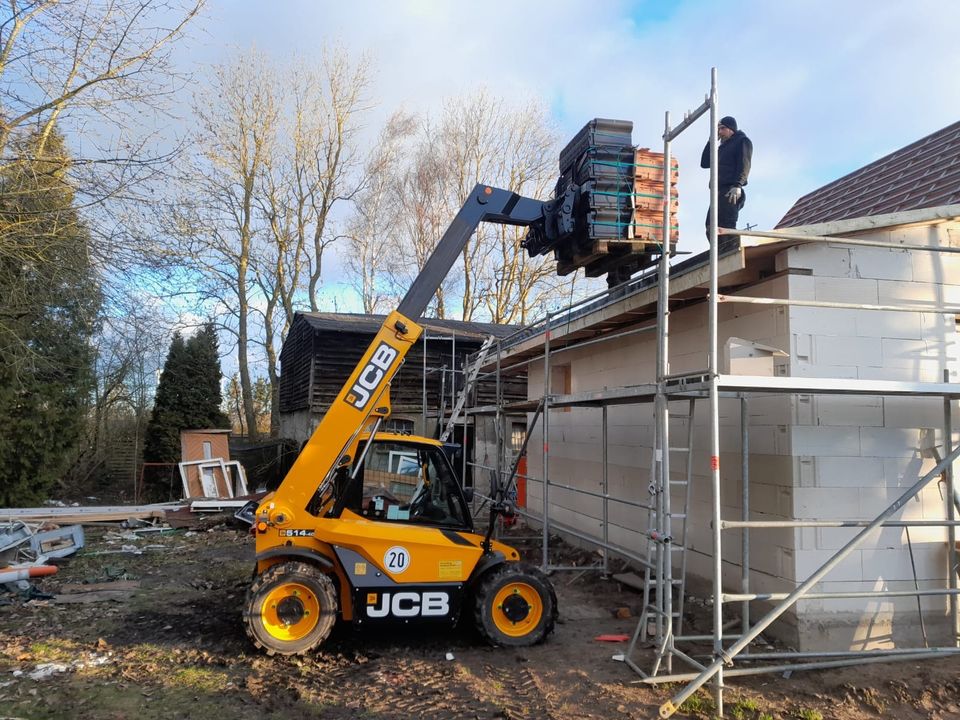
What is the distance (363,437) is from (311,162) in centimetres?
2342

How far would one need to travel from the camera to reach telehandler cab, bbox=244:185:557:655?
18.9ft

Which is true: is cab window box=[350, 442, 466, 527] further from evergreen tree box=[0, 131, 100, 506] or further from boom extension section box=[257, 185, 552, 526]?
evergreen tree box=[0, 131, 100, 506]

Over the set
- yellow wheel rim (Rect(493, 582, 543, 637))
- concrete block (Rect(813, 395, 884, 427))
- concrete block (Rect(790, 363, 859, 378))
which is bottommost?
yellow wheel rim (Rect(493, 582, 543, 637))

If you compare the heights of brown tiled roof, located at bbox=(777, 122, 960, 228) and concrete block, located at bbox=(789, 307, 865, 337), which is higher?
brown tiled roof, located at bbox=(777, 122, 960, 228)

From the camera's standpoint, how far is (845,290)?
20.4ft

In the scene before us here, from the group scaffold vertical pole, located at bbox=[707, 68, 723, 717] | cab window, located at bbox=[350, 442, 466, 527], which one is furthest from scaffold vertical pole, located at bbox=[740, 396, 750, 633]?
cab window, located at bbox=[350, 442, 466, 527]

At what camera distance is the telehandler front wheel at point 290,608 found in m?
5.64

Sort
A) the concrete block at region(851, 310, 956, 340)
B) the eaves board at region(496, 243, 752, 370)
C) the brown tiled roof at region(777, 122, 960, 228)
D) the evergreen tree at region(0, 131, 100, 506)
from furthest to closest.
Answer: the evergreen tree at region(0, 131, 100, 506)
the brown tiled roof at region(777, 122, 960, 228)
the concrete block at region(851, 310, 956, 340)
the eaves board at region(496, 243, 752, 370)

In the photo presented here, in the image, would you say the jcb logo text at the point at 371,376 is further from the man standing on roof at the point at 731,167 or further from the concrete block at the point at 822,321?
the concrete block at the point at 822,321

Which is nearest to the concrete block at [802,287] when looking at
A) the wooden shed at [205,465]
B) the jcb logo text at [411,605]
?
the jcb logo text at [411,605]

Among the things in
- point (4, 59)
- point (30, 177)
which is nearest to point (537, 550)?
point (30, 177)

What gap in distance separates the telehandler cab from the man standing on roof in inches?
120

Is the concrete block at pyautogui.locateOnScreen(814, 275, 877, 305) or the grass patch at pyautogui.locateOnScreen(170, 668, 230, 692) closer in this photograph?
the grass patch at pyautogui.locateOnScreen(170, 668, 230, 692)

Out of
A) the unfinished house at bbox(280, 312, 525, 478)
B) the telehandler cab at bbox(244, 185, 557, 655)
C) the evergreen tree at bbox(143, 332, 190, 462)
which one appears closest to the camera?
the telehandler cab at bbox(244, 185, 557, 655)
